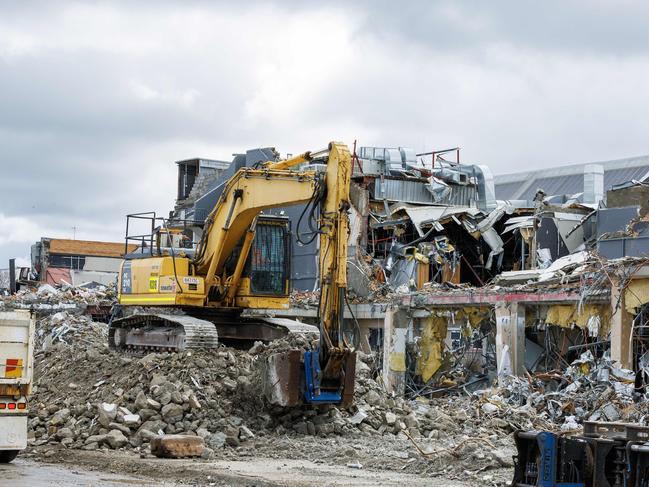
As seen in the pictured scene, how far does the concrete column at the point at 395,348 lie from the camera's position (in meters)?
35.5

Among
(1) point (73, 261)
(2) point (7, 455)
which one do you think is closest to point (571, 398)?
(2) point (7, 455)

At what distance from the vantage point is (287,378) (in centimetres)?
1805

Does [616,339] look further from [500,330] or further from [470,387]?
[470,387]

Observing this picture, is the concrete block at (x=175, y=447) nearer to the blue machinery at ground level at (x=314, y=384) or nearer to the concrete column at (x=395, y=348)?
the blue machinery at ground level at (x=314, y=384)

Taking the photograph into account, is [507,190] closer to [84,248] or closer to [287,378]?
[84,248]

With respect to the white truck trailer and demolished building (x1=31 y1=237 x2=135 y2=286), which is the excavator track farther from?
demolished building (x1=31 y1=237 x2=135 y2=286)

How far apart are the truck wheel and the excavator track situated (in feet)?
17.5

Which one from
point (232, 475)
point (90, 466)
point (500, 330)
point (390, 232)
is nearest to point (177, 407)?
point (90, 466)

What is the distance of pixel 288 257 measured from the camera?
22.2 m

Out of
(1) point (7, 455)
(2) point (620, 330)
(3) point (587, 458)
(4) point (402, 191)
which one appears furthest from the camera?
(4) point (402, 191)

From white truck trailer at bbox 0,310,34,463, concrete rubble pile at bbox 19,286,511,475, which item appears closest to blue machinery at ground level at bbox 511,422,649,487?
concrete rubble pile at bbox 19,286,511,475

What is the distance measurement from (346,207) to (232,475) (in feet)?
16.5

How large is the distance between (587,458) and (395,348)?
23840 mm

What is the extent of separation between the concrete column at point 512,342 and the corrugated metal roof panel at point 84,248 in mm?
42243
